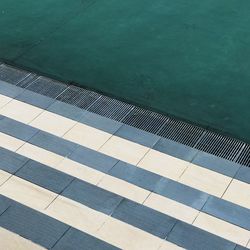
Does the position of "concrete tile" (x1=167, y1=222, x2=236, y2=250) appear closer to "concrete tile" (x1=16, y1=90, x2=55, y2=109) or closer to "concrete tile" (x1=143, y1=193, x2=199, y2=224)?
"concrete tile" (x1=143, y1=193, x2=199, y2=224)

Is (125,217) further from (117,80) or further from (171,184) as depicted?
(117,80)

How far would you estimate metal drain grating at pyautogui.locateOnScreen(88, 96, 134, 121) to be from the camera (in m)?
9.16

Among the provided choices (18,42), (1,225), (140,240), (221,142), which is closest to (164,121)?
(221,142)

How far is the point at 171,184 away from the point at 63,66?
3908 millimetres

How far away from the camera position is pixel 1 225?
7.24 m

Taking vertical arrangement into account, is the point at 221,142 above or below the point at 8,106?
below

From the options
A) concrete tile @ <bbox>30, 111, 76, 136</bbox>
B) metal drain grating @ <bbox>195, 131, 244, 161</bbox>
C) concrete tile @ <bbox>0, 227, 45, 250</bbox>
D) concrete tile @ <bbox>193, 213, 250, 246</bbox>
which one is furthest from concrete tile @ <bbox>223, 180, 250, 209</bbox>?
concrete tile @ <bbox>30, 111, 76, 136</bbox>

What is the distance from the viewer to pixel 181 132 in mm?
8727

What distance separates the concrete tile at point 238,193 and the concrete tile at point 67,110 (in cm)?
300

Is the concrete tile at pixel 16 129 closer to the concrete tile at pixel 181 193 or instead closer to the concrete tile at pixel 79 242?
the concrete tile at pixel 79 242

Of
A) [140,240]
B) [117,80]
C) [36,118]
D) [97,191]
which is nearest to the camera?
[140,240]

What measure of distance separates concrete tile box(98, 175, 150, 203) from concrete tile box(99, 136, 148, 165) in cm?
48

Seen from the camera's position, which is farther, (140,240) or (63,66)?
(63,66)

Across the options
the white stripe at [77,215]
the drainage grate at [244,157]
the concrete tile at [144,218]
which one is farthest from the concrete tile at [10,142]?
the drainage grate at [244,157]
